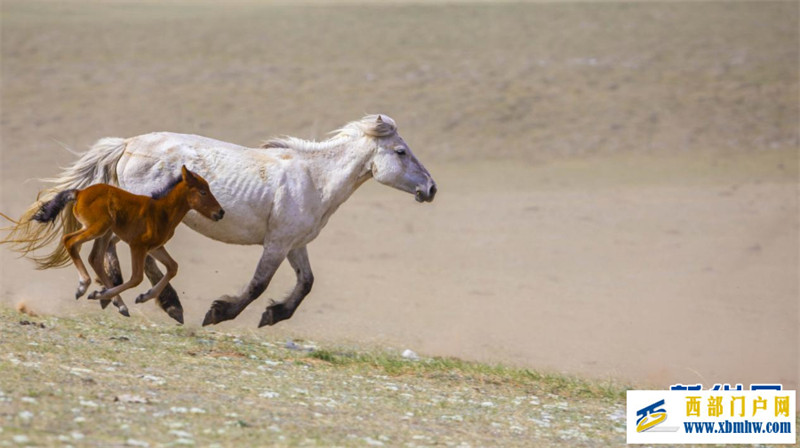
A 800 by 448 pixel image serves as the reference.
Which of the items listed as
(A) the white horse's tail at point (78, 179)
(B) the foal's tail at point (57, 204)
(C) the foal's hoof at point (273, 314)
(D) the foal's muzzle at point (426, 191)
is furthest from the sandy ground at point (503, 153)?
(B) the foal's tail at point (57, 204)

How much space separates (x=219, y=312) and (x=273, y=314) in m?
0.48

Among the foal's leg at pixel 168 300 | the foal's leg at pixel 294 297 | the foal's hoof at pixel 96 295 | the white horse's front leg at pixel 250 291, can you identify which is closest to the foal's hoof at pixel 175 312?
the foal's leg at pixel 168 300

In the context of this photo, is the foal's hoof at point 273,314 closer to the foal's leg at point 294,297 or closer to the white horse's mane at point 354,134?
the foal's leg at point 294,297

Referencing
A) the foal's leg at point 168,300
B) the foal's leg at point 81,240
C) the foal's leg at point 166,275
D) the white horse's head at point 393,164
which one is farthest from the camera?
the white horse's head at point 393,164

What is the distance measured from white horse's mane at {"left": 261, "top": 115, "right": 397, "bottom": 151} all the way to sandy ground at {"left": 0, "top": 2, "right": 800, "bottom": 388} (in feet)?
6.59

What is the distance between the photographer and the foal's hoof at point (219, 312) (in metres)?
9.06

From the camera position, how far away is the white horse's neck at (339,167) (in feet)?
30.9

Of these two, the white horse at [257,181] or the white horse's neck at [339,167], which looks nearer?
the white horse at [257,181]

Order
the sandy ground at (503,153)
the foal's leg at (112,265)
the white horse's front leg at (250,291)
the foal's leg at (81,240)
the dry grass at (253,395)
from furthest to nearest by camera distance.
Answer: the sandy ground at (503,153) < the white horse's front leg at (250,291) < the foal's leg at (112,265) < the foal's leg at (81,240) < the dry grass at (253,395)

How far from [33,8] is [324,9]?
7581 millimetres

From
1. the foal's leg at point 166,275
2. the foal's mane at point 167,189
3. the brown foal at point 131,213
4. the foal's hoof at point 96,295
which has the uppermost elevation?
the foal's mane at point 167,189

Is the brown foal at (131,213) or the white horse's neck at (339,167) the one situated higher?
the white horse's neck at (339,167)

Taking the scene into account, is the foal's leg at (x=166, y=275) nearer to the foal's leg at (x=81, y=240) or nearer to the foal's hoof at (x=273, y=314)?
the foal's leg at (x=81, y=240)

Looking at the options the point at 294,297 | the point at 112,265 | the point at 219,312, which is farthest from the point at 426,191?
the point at 112,265
